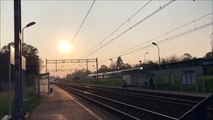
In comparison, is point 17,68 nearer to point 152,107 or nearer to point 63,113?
point 63,113

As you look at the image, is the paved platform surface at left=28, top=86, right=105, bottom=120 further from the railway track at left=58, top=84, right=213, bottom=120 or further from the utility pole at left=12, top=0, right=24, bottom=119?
the utility pole at left=12, top=0, right=24, bottom=119

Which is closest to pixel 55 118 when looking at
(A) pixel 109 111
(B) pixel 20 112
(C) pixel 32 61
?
(B) pixel 20 112

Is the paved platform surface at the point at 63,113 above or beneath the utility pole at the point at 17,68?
beneath

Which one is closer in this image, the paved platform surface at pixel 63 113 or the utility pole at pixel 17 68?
the utility pole at pixel 17 68

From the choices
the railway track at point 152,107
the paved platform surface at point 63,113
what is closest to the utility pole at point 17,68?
the paved platform surface at point 63,113

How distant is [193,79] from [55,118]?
23413 mm

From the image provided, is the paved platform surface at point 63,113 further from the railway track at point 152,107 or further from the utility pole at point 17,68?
the utility pole at point 17,68

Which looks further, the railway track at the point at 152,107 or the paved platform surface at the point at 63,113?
the paved platform surface at the point at 63,113

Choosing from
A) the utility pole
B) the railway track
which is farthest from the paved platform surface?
the utility pole

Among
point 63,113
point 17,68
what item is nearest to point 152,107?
point 63,113

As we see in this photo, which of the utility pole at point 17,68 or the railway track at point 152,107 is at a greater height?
the utility pole at point 17,68

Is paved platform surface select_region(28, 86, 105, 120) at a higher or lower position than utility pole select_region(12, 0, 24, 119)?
lower

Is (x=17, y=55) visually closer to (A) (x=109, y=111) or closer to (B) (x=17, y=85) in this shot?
(B) (x=17, y=85)

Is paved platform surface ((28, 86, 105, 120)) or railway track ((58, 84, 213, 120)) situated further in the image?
paved platform surface ((28, 86, 105, 120))
